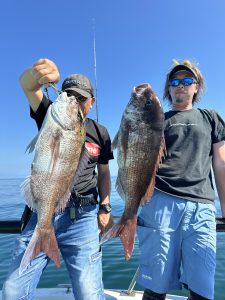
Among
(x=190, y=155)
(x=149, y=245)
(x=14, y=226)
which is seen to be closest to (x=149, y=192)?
(x=149, y=245)

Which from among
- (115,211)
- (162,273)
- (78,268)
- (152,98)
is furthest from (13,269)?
(115,211)

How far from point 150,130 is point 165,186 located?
662mm

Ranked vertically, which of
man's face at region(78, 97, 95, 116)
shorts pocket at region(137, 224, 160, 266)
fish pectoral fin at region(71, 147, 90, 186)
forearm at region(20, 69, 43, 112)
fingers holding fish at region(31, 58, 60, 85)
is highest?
fingers holding fish at region(31, 58, 60, 85)

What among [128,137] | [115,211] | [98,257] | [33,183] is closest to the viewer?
[33,183]

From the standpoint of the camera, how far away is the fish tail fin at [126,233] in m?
2.89

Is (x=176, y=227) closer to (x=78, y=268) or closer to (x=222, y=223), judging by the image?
(x=222, y=223)

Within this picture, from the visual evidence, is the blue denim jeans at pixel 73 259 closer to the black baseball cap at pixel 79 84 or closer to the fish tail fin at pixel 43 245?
the fish tail fin at pixel 43 245

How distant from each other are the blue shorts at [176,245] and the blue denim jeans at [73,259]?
0.50 metres

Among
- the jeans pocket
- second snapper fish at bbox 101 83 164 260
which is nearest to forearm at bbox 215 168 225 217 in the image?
second snapper fish at bbox 101 83 164 260

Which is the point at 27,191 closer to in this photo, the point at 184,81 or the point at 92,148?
the point at 92,148

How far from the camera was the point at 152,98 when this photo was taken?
312cm

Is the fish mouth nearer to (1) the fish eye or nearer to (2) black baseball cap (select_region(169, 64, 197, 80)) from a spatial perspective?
(1) the fish eye

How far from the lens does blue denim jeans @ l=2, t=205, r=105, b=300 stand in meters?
2.88

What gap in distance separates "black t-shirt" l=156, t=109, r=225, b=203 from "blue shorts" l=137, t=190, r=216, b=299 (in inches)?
4.7
